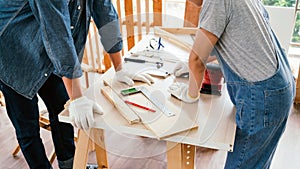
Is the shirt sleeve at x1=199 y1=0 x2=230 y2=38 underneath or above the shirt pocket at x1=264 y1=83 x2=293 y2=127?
above

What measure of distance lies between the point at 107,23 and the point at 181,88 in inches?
17.0

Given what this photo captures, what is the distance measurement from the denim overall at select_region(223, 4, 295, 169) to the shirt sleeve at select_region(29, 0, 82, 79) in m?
0.48

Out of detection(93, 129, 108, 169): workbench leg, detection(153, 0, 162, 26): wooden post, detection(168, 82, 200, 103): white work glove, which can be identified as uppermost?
detection(153, 0, 162, 26): wooden post

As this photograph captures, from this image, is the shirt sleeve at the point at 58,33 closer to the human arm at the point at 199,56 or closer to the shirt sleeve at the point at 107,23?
the shirt sleeve at the point at 107,23

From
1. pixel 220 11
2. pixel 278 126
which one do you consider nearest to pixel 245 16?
pixel 220 11

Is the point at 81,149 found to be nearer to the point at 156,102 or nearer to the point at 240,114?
the point at 156,102

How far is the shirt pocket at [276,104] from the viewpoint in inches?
38.8

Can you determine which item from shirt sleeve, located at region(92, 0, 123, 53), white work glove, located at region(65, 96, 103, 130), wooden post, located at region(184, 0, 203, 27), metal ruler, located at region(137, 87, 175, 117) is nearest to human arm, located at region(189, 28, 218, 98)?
metal ruler, located at region(137, 87, 175, 117)

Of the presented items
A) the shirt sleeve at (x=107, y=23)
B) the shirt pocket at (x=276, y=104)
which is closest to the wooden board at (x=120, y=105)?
the shirt sleeve at (x=107, y=23)

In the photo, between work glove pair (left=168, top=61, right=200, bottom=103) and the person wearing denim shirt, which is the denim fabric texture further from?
work glove pair (left=168, top=61, right=200, bottom=103)

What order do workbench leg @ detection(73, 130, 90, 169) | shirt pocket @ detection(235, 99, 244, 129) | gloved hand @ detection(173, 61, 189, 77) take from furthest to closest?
gloved hand @ detection(173, 61, 189, 77)
workbench leg @ detection(73, 130, 90, 169)
shirt pocket @ detection(235, 99, 244, 129)

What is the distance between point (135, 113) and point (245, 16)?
1.42 feet

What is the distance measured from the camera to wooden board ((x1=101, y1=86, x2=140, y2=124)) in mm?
993

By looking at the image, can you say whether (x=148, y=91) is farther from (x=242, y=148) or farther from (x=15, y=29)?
(x=15, y=29)
